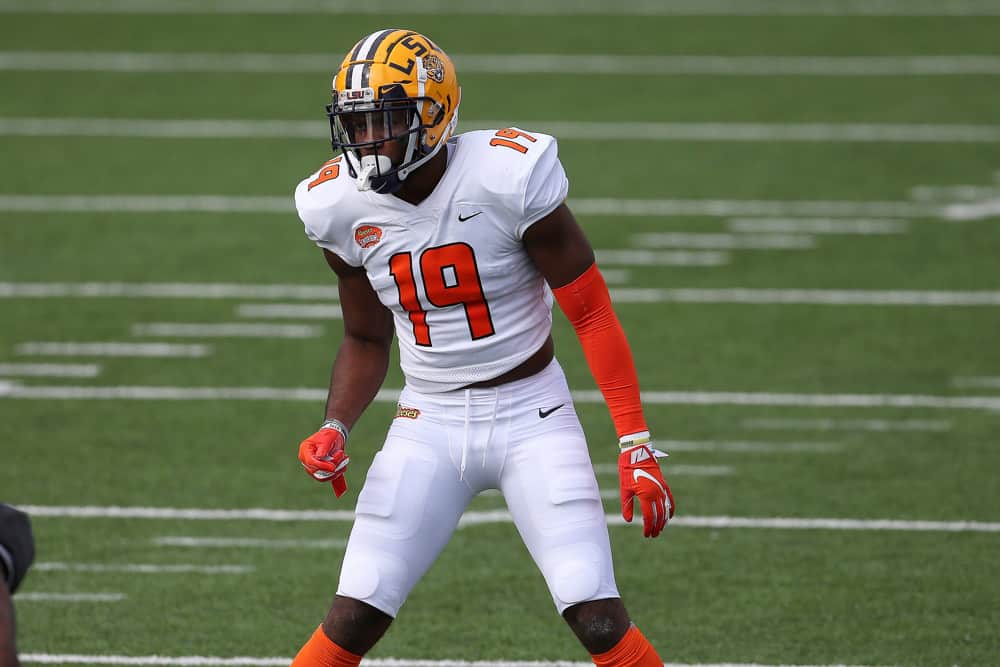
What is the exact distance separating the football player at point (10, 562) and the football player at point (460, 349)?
3.73 ft

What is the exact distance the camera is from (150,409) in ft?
Answer: 22.3

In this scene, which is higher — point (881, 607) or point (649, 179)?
point (881, 607)

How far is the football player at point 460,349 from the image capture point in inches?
141

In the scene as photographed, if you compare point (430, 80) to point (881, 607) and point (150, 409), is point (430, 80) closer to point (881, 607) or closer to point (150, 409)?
point (881, 607)

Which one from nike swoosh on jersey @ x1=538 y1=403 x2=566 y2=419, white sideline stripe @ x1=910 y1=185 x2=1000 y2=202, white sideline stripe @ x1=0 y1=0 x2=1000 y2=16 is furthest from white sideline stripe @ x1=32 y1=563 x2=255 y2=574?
white sideline stripe @ x1=0 y1=0 x2=1000 y2=16

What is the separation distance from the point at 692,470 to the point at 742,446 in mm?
344

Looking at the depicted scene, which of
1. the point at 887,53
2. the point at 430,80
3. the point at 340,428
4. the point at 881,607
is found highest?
the point at 430,80

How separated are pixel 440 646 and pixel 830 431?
92.4 inches

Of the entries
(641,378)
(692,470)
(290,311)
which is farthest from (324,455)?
(290,311)

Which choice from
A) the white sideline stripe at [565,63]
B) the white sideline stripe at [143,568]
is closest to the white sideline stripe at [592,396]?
the white sideline stripe at [143,568]

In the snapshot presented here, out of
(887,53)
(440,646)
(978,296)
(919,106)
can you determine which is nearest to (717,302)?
(978,296)

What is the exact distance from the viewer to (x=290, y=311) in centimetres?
802

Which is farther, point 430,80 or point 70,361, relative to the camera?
point 70,361

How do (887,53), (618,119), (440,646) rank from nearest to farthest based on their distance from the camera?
(440,646)
(618,119)
(887,53)
